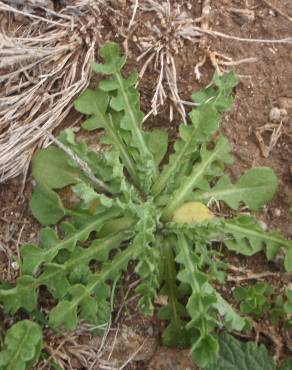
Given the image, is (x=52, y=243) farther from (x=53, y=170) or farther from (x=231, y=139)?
(x=231, y=139)

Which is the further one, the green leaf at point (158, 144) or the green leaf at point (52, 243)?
the green leaf at point (158, 144)

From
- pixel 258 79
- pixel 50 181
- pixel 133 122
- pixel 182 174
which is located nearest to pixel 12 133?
pixel 50 181

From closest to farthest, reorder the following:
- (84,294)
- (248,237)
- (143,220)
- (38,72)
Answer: (143,220)
(84,294)
(248,237)
(38,72)

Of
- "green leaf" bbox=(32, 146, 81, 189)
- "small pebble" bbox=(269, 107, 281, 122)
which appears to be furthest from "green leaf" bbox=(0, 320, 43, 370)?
"small pebble" bbox=(269, 107, 281, 122)

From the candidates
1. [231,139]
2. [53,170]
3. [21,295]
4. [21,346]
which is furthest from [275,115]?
[21,346]

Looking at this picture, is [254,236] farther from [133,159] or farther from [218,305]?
[133,159]

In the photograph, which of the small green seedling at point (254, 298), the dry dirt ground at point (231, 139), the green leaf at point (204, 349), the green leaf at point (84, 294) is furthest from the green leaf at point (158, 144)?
the green leaf at point (204, 349)

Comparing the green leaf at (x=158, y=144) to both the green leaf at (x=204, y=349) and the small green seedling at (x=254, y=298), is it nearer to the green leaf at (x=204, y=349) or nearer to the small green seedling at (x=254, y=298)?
the small green seedling at (x=254, y=298)
